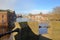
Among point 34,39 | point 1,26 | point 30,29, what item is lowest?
point 1,26

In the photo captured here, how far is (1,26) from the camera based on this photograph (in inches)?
753

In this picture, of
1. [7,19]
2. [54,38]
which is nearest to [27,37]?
[54,38]

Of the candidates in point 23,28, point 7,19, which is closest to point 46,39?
point 23,28

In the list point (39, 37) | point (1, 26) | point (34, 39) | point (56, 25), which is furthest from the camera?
point (1, 26)

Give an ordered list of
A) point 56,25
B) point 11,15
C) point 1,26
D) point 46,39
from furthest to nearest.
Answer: point 11,15 → point 1,26 → point 46,39 → point 56,25

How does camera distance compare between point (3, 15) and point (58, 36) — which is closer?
point (58, 36)

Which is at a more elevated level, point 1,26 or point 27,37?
point 27,37

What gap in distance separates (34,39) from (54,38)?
1.52 m

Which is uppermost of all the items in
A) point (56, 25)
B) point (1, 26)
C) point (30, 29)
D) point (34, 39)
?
point (56, 25)

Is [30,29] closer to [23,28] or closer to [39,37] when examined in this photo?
[23,28]

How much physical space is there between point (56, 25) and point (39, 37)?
1295mm

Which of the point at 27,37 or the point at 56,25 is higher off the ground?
the point at 56,25

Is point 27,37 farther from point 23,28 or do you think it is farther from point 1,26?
point 1,26

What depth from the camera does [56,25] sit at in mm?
3568
